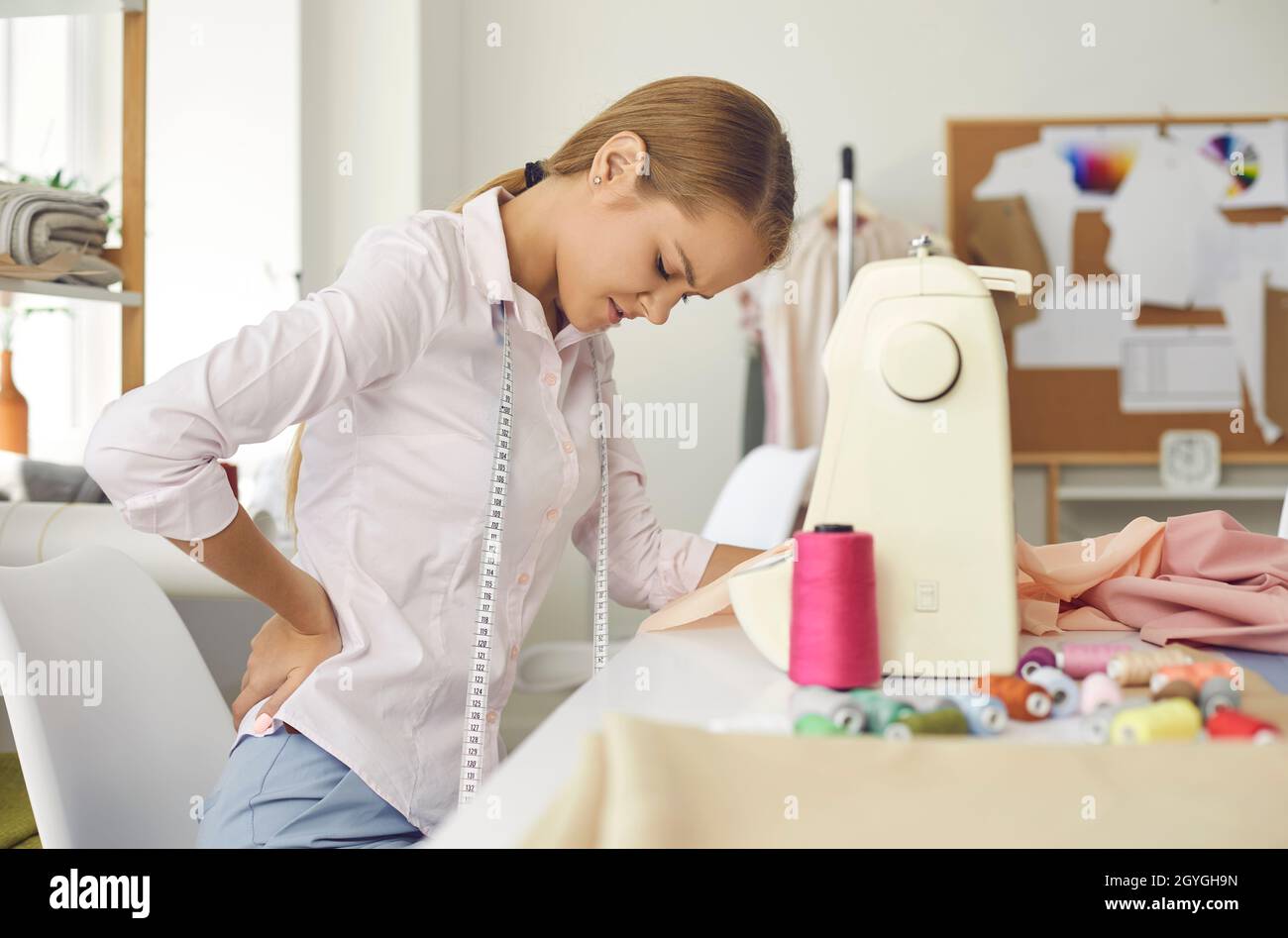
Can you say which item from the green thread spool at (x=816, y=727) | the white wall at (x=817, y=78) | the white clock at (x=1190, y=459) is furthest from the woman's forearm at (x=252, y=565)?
the white clock at (x=1190, y=459)

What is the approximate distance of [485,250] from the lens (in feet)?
A: 3.55

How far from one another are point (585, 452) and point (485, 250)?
23cm

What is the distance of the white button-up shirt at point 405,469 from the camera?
0.92 m

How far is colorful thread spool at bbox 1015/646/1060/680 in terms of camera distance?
31.4 inches

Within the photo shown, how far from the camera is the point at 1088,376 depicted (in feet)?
12.3

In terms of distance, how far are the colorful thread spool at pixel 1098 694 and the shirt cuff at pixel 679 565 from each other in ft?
1.84

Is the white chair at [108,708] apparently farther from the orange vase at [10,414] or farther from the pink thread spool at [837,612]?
the orange vase at [10,414]

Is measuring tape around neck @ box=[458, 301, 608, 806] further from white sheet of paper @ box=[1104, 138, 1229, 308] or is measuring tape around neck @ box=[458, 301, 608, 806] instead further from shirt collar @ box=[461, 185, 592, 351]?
white sheet of paper @ box=[1104, 138, 1229, 308]

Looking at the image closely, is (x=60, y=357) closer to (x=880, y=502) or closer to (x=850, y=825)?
(x=880, y=502)

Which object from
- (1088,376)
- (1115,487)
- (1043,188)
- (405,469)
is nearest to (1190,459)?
(1115,487)

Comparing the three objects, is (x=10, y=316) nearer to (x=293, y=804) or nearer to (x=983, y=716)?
(x=293, y=804)

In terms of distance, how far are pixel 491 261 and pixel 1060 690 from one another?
0.63 meters

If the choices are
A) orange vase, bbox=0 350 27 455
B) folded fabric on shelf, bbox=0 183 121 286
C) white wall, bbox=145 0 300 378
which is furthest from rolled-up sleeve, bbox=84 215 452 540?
white wall, bbox=145 0 300 378
